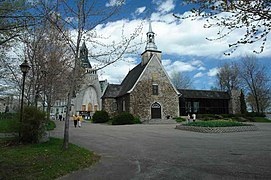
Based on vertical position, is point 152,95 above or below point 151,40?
below

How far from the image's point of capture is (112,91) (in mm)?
41094

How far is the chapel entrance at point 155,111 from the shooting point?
35.9m

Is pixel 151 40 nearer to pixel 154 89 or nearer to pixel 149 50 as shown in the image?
pixel 149 50

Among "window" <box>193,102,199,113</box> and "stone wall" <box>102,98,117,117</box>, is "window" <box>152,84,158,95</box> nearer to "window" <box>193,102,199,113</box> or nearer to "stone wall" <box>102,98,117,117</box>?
"stone wall" <box>102,98,117,117</box>

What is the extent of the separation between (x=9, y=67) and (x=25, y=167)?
13.0 m

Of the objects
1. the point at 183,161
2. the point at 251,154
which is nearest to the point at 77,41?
the point at 183,161

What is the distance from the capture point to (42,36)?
564 inches

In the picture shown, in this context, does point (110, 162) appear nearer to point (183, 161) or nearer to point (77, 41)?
point (183, 161)

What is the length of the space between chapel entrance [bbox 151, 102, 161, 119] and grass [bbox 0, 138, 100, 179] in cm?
2774

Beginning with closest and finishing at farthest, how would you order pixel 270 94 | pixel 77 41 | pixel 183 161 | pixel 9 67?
pixel 183 161 < pixel 77 41 < pixel 9 67 < pixel 270 94

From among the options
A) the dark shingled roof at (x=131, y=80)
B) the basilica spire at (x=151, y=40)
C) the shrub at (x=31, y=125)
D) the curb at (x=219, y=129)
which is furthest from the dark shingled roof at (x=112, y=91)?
the shrub at (x=31, y=125)

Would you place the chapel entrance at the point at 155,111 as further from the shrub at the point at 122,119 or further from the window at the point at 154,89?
the shrub at the point at 122,119

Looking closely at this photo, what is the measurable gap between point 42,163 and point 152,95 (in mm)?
30119

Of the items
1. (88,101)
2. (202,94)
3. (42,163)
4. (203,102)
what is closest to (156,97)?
(203,102)
